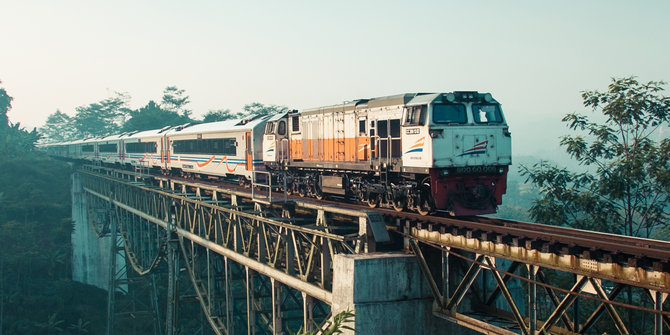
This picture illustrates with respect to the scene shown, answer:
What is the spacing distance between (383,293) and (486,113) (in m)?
6.10

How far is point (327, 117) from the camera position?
747 inches

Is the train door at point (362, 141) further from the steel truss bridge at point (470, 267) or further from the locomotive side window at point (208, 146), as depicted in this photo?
the locomotive side window at point (208, 146)

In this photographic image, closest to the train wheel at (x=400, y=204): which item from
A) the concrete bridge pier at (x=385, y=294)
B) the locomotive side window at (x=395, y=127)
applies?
the locomotive side window at (x=395, y=127)

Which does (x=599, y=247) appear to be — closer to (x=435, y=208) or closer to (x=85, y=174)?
(x=435, y=208)

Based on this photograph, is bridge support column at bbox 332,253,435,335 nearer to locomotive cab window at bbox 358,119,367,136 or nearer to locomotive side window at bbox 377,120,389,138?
locomotive side window at bbox 377,120,389,138

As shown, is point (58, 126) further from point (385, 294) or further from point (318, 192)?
point (385, 294)

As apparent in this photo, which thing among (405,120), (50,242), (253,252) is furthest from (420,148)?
(50,242)

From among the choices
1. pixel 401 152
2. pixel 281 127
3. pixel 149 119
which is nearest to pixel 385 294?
pixel 401 152

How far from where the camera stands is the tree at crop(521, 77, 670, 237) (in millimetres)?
16953

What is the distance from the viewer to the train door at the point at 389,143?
15.3 metres

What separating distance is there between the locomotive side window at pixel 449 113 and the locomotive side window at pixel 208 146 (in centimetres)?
1493

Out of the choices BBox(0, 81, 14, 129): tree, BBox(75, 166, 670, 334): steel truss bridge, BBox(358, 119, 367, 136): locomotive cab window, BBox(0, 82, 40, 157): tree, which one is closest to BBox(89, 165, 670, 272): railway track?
BBox(75, 166, 670, 334): steel truss bridge

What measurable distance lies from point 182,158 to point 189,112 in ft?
268

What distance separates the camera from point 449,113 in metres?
14.3
